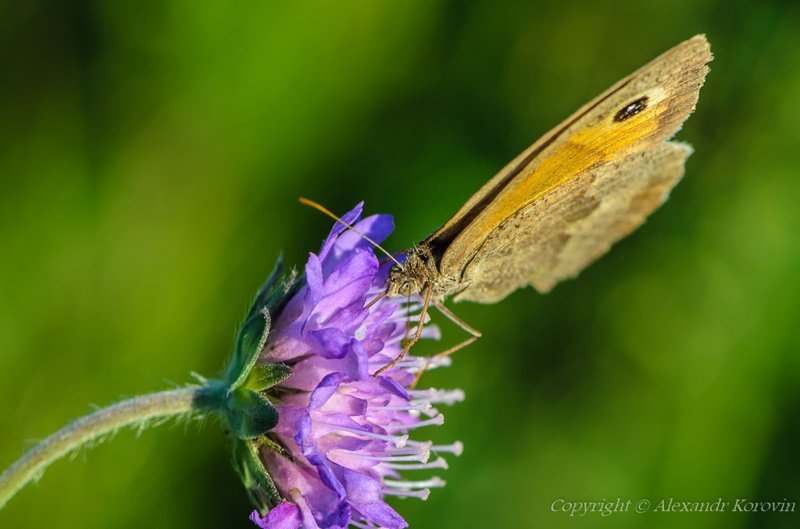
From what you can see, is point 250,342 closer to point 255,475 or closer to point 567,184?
point 255,475

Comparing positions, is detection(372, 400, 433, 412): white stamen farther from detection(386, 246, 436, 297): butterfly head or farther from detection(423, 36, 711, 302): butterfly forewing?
detection(423, 36, 711, 302): butterfly forewing

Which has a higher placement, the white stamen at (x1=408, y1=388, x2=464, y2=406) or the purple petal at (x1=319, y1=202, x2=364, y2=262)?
the purple petal at (x1=319, y1=202, x2=364, y2=262)

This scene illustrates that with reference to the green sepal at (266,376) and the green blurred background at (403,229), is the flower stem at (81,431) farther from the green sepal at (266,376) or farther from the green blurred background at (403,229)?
the green blurred background at (403,229)

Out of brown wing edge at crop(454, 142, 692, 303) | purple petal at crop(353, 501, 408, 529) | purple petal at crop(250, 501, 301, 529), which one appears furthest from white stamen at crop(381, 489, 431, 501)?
brown wing edge at crop(454, 142, 692, 303)

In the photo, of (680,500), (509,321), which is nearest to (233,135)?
(509,321)

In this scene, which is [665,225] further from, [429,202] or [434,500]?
[434,500]

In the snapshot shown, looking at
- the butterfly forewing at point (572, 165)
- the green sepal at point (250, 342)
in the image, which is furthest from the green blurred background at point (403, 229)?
the green sepal at point (250, 342)
